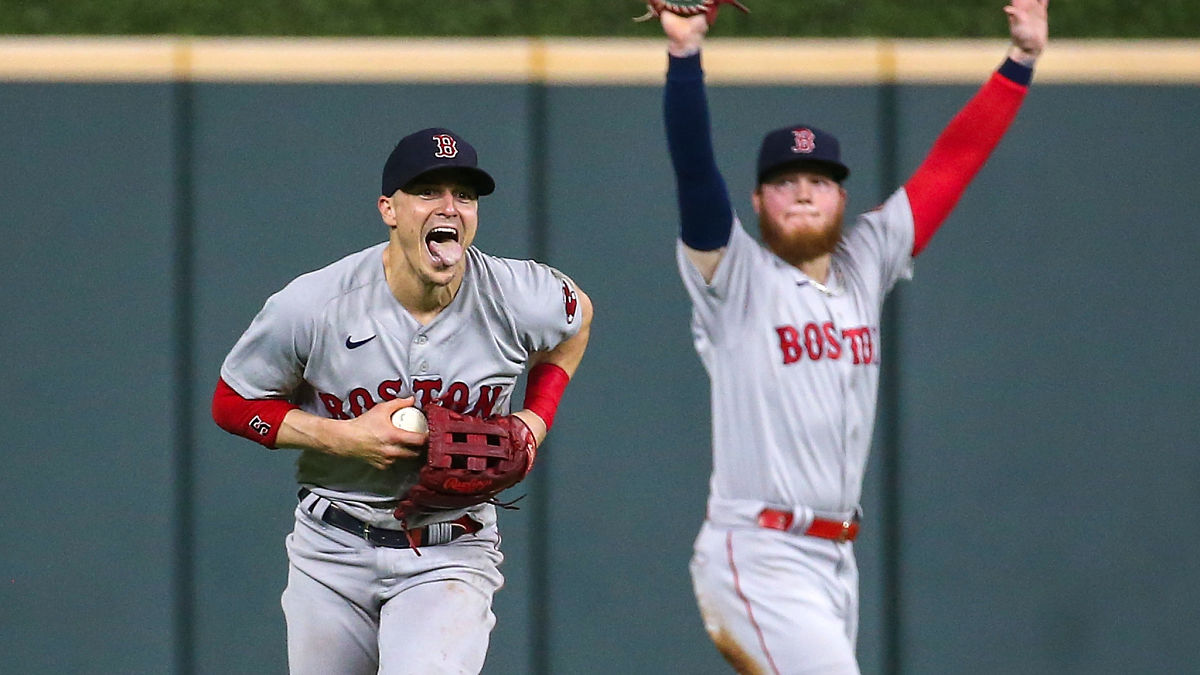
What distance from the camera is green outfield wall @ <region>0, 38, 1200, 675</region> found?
4.34 meters

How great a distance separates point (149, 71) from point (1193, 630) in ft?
11.4

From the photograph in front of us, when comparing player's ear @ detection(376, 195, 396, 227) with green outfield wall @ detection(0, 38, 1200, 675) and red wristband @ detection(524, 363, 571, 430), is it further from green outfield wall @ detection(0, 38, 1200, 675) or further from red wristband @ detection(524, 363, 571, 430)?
green outfield wall @ detection(0, 38, 1200, 675)

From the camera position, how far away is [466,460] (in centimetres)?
298

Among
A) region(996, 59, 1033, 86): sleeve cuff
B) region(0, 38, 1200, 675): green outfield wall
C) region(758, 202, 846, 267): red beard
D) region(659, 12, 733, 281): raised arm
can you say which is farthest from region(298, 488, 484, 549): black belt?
region(996, 59, 1033, 86): sleeve cuff

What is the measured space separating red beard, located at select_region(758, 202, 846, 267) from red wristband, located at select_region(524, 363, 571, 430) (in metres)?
0.56

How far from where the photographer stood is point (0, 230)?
4340 millimetres

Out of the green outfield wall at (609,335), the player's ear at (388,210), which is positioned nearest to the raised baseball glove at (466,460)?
the player's ear at (388,210)

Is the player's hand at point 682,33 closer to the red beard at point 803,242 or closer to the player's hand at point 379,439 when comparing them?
the red beard at point 803,242

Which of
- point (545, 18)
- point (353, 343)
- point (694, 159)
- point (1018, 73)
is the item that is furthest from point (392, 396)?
point (545, 18)

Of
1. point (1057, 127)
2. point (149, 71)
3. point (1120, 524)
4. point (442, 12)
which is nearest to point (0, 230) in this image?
point (149, 71)

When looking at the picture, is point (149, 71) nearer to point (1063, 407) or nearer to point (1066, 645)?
point (1063, 407)

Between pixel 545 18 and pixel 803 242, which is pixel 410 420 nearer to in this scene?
pixel 803 242

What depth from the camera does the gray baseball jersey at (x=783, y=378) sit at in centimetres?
324

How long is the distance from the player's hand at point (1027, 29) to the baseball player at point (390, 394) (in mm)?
1229
